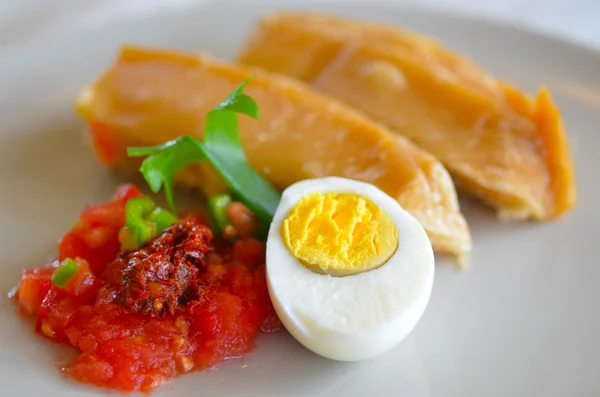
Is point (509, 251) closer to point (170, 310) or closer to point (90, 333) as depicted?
point (170, 310)

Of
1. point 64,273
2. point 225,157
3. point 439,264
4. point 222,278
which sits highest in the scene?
point 225,157

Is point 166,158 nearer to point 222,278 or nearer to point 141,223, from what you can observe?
point 141,223

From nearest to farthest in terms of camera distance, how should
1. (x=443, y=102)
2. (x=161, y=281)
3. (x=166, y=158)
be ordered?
(x=161, y=281), (x=166, y=158), (x=443, y=102)

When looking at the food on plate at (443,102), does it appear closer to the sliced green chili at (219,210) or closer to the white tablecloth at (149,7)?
the sliced green chili at (219,210)

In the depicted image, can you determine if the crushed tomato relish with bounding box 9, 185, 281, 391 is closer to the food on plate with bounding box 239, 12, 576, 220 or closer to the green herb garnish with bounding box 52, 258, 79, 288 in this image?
the green herb garnish with bounding box 52, 258, 79, 288

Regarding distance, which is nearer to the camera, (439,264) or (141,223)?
(141,223)

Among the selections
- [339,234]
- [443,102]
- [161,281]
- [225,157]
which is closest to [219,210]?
[225,157]

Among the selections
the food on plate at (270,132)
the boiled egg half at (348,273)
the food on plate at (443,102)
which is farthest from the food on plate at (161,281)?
the food on plate at (443,102)
